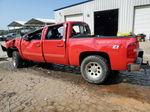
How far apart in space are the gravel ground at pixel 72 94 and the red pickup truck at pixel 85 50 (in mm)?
544

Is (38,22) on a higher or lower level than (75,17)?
higher

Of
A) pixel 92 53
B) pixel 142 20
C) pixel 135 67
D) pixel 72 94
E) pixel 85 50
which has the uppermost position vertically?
pixel 142 20

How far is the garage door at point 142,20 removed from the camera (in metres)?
13.6

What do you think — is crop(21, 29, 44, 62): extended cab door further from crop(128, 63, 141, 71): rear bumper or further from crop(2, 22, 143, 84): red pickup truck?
crop(128, 63, 141, 71): rear bumper

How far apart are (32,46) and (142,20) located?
1275 cm

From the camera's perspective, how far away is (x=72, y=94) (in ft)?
11.5

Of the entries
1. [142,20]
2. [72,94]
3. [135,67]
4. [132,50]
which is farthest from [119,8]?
[72,94]

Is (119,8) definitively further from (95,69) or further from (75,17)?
(95,69)

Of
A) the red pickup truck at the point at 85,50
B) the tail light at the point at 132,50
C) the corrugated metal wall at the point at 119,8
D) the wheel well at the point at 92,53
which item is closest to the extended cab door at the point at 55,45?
the red pickup truck at the point at 85,50

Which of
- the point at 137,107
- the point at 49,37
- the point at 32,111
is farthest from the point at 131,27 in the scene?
the point at 32,111

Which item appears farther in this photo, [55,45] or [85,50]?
[55,45]

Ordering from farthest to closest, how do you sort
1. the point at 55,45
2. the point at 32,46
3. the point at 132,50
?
the point at 32,46, the point at 55,45, the point at 132,50

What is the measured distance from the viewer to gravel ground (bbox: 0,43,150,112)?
2867 mm

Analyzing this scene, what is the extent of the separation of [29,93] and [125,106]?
7.99 ft
